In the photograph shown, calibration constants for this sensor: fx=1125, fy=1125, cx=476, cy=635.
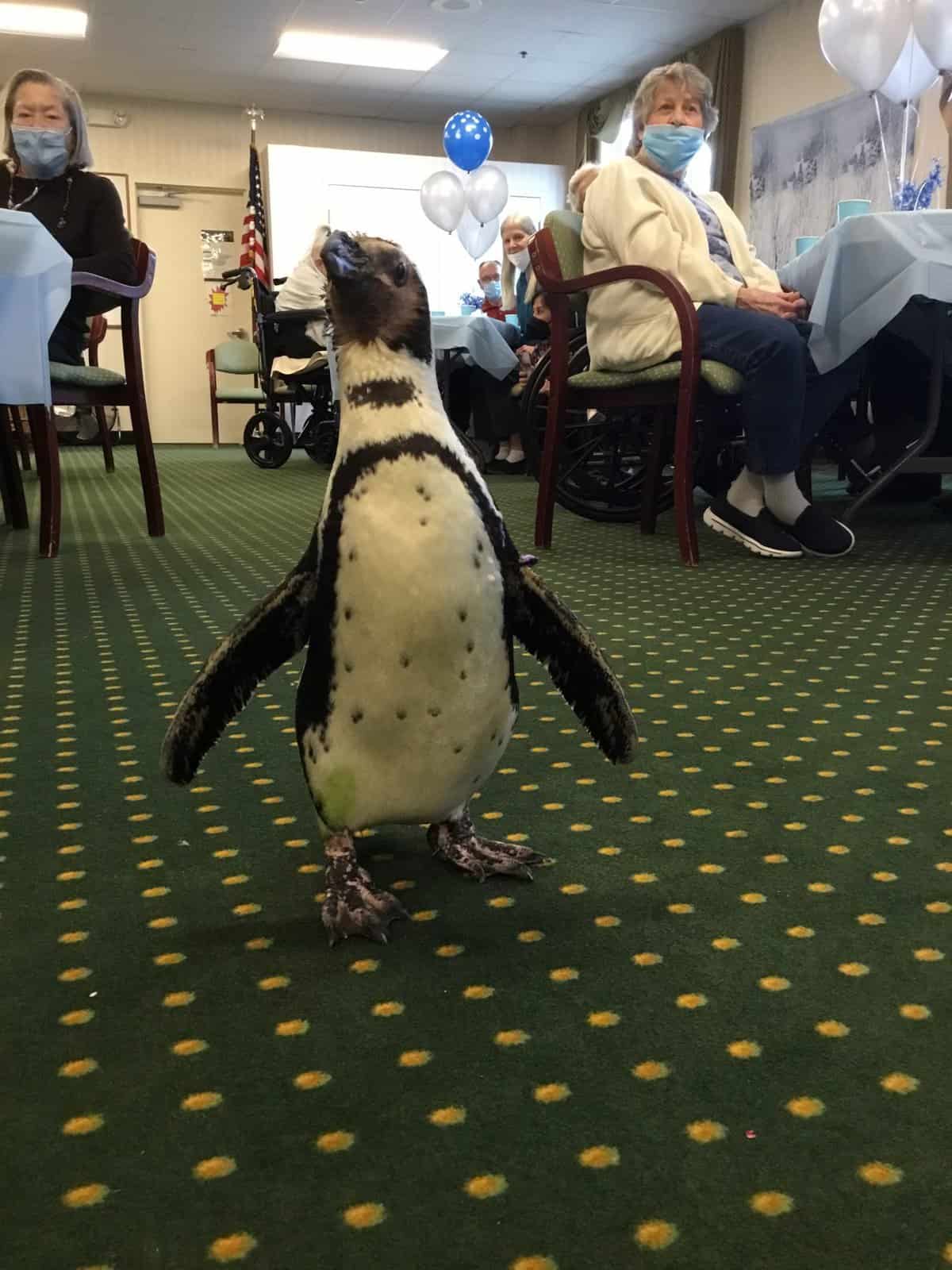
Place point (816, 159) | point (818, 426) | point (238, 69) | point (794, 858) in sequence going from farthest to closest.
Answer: point (238, 69), point (816, 159), point (818, 426), point (794, 858)

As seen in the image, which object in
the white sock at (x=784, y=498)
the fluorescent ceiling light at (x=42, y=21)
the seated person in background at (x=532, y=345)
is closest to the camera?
the white sock at (x=784, y=498)

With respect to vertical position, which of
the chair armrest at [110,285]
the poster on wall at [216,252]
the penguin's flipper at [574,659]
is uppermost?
the poster on wall at [216,252]

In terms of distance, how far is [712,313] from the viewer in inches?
92.8

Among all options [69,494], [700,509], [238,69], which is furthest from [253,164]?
[700,509]

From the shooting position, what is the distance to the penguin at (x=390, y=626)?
0.73m

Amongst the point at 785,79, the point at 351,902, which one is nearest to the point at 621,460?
the point at 351,902

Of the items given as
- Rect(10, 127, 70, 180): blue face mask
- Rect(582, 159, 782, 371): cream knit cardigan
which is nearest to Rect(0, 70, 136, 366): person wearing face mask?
Rect(10, 127, 70, 180): blue face mask

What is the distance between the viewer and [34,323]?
7.31 ft

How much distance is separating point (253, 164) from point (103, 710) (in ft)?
25.1

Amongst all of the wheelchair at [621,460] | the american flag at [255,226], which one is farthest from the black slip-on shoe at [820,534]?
the american flag at [255,226]

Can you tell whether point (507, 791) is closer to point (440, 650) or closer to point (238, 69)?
point (440, 650)

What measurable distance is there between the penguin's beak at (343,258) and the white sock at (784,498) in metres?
1.83

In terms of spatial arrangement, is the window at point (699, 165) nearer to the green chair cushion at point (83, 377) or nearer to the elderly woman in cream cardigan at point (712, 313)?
the elderly woman in cream cardigan at point (712, 313)

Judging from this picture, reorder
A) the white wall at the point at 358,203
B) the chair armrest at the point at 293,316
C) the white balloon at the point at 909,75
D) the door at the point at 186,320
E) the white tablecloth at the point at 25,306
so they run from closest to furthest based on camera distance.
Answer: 1. the white tablecloth at the point at 25,306
2. the white balloon at the point at 909,75
3. the chair armrest at the point at 293,316
4. the white wall at the point at 358,203
5. the door at the point at 186,320
